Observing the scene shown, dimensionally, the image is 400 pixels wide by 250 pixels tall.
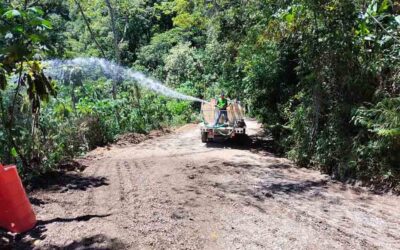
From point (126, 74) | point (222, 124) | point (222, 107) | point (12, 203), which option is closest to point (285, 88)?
point (222, 107)

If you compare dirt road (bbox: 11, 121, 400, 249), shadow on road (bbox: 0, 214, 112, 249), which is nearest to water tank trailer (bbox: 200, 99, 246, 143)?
dirt road (bbox: 11, 121, 400, 249)

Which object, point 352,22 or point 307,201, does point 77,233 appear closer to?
point 307,201

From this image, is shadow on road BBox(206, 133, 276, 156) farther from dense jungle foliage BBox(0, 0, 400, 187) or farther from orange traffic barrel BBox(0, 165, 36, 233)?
orange traffic barrel BBox(0, 165, 36, 233)

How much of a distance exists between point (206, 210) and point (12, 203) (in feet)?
8.38

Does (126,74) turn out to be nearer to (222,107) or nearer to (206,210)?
(222,107)

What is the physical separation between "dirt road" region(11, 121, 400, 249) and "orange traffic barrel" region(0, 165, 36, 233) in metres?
0.18

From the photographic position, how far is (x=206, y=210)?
5.81 metres

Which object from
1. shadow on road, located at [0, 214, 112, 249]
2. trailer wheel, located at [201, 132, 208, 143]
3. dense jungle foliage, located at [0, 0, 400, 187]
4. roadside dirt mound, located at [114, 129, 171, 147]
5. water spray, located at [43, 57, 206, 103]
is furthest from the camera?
water spray, located at [43, 57, 206, 103]

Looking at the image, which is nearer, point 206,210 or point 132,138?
point 206,210

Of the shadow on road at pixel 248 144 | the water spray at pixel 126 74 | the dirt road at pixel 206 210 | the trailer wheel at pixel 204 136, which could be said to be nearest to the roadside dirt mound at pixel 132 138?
the trailer wheel at pixel 204 136

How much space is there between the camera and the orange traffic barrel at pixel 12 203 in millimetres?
4809

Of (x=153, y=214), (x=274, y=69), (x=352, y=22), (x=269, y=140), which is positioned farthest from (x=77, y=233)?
(x=269, y=140)

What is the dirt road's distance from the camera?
479 centimetres

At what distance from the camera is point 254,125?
17375mm
